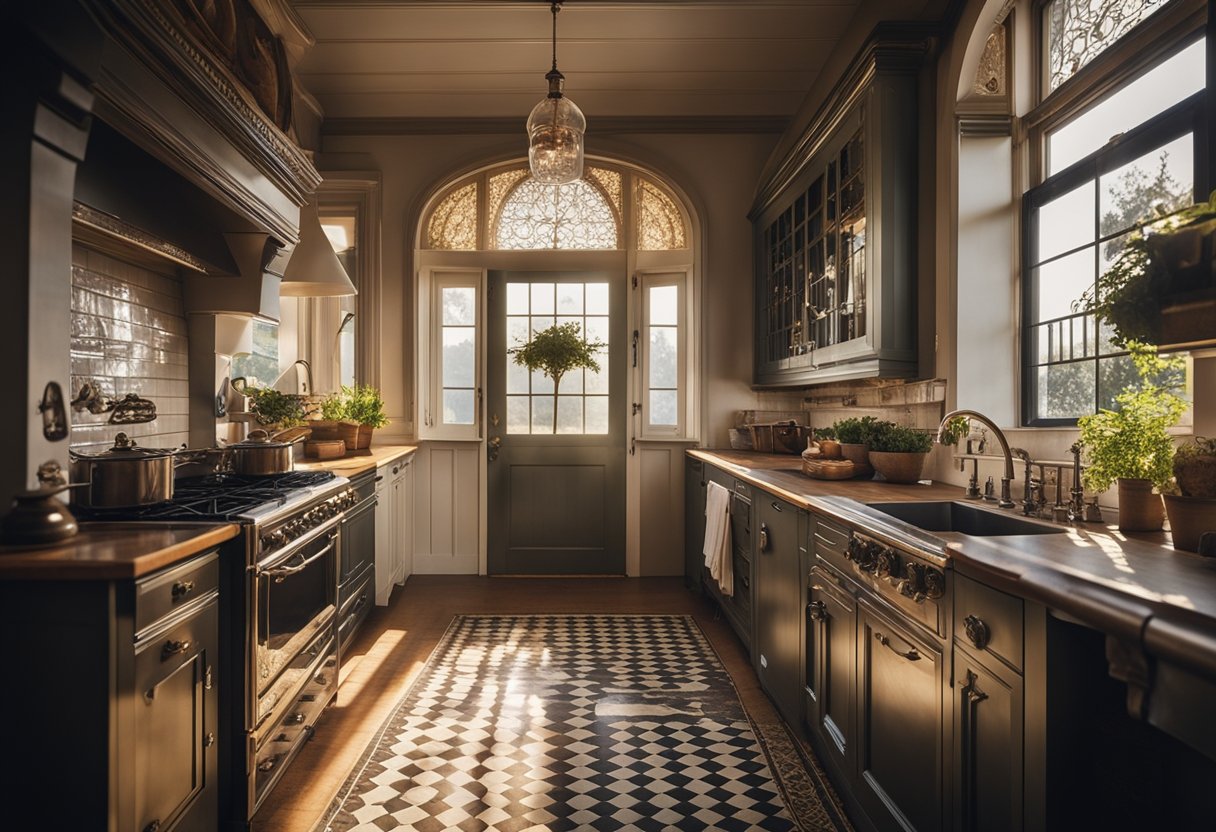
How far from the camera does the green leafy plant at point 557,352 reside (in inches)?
201

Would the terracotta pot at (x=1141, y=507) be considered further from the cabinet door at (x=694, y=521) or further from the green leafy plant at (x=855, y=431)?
the cabinet door at (x=694, y=521)

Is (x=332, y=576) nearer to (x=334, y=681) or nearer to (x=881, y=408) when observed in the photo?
(x=334, y=681)

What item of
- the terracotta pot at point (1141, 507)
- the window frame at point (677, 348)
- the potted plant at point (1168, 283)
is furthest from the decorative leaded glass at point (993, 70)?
the window frame at point (677, 348)

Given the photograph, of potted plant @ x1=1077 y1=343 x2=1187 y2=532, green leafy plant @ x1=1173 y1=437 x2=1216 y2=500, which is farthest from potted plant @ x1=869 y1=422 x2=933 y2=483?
green leafy plant @ x1=1173 y1=437 x2=1216 y2=500

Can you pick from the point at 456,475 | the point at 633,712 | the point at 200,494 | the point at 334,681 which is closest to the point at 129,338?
the point at 200,494

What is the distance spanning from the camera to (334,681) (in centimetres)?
284

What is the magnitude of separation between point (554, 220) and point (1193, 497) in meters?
4.61

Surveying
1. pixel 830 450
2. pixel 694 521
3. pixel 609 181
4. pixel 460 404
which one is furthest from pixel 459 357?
pixel 830 450

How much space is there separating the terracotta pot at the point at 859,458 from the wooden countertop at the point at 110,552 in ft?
8.13

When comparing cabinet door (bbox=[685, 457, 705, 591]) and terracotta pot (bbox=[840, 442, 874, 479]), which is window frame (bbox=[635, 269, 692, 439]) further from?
terracotta pot (bbox=[840, 442, 874, 479])

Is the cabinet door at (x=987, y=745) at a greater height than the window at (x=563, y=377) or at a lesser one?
lesser

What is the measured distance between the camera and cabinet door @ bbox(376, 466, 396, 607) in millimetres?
4087

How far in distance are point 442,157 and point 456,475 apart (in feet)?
7.86

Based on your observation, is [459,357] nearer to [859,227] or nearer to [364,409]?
[364,409]
